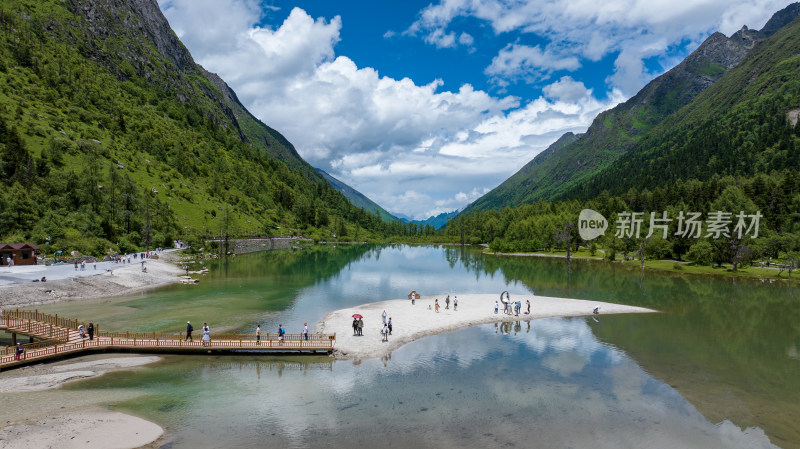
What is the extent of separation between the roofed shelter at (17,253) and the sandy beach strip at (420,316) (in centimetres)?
6375

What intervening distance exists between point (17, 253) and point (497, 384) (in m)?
90.5

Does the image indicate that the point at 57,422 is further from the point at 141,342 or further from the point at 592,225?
the point at 592,225

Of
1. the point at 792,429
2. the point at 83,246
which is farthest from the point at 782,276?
the point at 83,246

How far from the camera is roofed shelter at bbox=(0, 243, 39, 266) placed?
2912 inches

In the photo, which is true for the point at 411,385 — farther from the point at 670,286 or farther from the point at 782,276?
the point at 782,276

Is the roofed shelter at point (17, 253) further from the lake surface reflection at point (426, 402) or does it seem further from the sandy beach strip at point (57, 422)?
the lake surface reflection at point (426, 402)

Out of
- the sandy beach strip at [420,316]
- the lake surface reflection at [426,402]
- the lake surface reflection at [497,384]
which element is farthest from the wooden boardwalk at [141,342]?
the sandy beach strip at [420,316]

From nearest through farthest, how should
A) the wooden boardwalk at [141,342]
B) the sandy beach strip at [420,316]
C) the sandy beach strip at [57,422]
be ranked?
1. the sandy beach strip at [57,422]
2. the wooden boardwalk at [141,342]
3. the sandy beach strip at [420,316]

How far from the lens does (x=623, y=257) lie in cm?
14325

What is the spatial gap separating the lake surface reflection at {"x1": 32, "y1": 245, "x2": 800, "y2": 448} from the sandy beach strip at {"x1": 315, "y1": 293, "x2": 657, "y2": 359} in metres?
2.36

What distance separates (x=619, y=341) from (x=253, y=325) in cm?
4663

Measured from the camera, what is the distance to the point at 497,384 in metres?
Result: 35.5

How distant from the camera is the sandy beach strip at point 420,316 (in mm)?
45031

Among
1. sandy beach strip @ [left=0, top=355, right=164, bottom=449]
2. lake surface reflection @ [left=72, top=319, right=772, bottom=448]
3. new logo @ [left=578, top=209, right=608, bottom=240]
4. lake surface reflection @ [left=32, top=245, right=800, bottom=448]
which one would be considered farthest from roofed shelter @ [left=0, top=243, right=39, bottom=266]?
new logo @ [left=578, top=209, right=608, bottom=240]
